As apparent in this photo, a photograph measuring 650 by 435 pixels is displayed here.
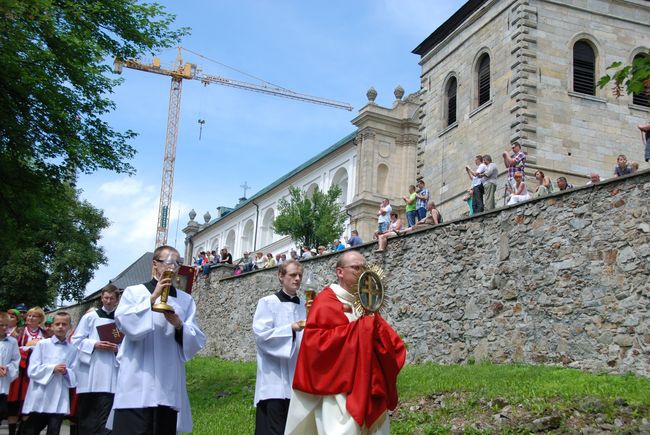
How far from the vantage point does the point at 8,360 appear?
499 inches

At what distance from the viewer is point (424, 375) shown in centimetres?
1575

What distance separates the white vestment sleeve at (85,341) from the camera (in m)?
10.3

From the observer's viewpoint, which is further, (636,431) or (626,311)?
(626,311)

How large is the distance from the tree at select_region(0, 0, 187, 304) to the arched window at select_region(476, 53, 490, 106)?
1454 cm

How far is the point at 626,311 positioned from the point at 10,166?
1398 cm

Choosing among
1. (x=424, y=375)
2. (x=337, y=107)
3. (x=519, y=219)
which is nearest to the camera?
(x=424, y=375)

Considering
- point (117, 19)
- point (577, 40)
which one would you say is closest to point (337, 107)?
point (577, 40)

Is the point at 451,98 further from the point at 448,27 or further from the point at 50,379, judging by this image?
the point at 50,379

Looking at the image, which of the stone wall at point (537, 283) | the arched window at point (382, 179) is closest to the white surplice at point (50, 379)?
the stone wall at point (537, 283)

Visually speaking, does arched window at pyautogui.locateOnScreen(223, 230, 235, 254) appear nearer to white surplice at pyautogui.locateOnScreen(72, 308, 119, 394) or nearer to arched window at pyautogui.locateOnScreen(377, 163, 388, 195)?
arched window at pyautogui.locateOnScreen(377, 163, 388, 195)

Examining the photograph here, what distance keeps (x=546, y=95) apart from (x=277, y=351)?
23085 millimetres

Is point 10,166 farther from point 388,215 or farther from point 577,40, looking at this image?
point 577,40

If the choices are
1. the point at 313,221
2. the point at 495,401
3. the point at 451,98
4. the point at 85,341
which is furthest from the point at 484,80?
the point at 85,341

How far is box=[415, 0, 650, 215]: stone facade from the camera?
1126 inches
